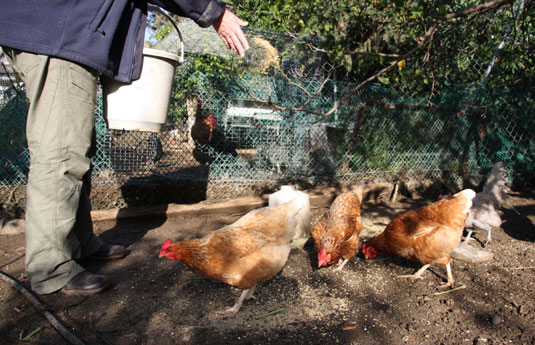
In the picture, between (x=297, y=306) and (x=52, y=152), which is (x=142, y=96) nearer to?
(x=52, y=152)

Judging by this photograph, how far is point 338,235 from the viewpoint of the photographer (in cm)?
246

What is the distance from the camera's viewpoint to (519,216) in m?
3.76

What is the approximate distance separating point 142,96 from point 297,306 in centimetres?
160

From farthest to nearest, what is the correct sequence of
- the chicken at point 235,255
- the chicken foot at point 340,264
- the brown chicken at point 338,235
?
the chicken foot at point 340,264 → the brown chicken at point 338,235 → the chicken at point 235,255

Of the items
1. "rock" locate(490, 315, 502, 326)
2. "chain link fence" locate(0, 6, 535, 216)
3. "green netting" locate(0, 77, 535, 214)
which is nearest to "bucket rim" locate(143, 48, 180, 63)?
"chain link fence" locate(0, 6, 535, 216)

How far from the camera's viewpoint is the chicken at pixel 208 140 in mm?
3715

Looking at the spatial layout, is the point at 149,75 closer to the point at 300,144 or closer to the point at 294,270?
the point at 294,270

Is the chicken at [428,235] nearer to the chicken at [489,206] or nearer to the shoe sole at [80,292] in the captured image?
the chicken at [489,206]

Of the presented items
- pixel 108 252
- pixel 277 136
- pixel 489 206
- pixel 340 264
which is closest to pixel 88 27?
pixel 108 252

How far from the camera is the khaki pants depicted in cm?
165

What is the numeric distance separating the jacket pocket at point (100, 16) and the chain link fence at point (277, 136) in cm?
137

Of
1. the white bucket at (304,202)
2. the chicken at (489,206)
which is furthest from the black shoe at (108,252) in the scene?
the chicken at (489,206)

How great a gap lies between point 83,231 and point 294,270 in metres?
1.52

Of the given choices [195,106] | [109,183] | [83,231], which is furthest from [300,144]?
[83,231]
